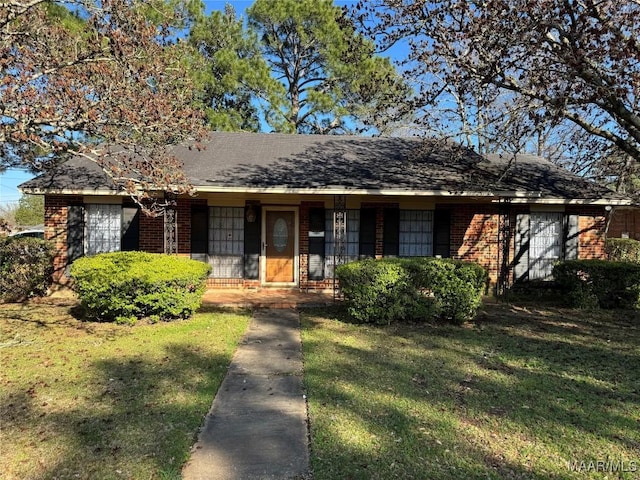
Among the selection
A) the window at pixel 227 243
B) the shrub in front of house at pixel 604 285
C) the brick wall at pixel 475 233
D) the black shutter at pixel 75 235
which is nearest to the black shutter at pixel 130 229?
the black shutter at pixel 75 235

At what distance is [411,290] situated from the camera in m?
7.63

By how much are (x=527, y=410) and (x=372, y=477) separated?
2073 mm

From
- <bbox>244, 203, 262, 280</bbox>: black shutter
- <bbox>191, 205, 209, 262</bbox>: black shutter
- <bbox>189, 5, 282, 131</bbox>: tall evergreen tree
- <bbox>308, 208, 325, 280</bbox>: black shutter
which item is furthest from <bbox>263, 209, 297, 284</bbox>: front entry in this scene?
<bbox>189, 5, 282, 131</bbox>: tall evergreen tree

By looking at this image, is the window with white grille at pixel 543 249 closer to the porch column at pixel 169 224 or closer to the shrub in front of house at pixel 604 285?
the shrub in front of house at pixel 604 285

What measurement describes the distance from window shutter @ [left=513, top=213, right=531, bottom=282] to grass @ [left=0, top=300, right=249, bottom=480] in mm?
7640

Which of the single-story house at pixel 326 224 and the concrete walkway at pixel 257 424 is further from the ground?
the single-story house at pixel 326 224

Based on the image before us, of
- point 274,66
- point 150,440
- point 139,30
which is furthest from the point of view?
point 274,66

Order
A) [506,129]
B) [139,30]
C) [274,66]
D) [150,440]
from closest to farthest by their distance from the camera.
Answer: [150,440] < [139,30] < [506,129] < [274,66]

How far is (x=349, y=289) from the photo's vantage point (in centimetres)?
773

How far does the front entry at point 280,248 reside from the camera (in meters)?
11.3

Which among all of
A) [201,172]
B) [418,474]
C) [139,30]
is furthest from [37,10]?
[418,474]

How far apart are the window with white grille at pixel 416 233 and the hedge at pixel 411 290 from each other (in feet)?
11.4

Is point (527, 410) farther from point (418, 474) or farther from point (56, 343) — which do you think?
point (56, 343)

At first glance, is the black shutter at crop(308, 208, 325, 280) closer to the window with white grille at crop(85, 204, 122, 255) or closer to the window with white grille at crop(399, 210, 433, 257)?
the window with white grille at crop(399, 210, 433, 257)
